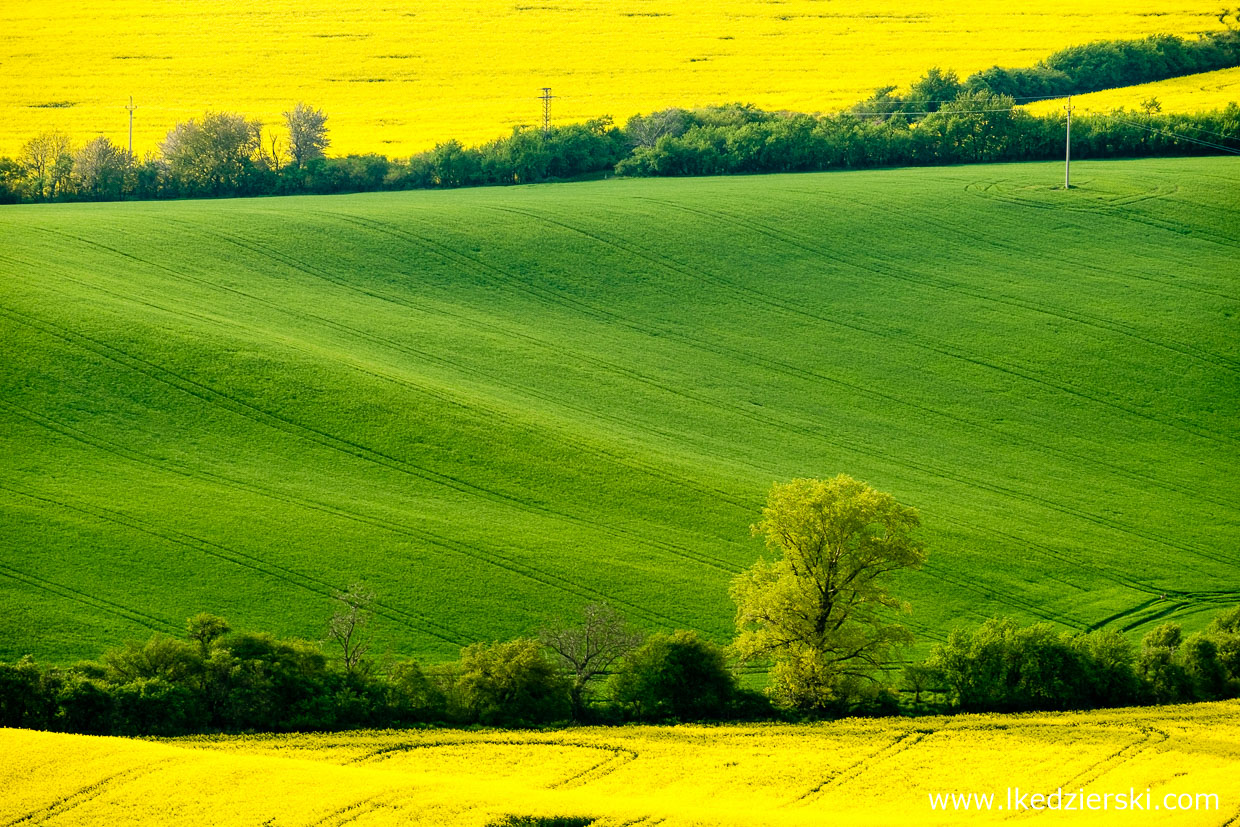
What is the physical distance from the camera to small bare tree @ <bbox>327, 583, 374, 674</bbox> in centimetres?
3406

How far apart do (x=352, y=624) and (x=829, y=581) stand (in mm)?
12231

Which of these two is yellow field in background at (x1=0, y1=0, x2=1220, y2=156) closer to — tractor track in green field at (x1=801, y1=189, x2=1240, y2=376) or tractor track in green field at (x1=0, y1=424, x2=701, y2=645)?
tractor track in green field at (x1=801, y1=189, x2=1240, y2=376)

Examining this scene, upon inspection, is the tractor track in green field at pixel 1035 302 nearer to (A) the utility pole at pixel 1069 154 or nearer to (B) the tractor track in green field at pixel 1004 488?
(B) the tractor track in green field at pixel 1004 488

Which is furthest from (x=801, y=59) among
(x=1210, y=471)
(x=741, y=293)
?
(x=1210, y=471)

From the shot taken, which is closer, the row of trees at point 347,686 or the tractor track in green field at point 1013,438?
the row of trees at point 347,686

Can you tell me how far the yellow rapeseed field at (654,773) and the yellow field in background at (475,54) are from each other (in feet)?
201

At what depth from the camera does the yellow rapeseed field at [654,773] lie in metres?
23.2

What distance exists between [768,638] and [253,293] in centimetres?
3339

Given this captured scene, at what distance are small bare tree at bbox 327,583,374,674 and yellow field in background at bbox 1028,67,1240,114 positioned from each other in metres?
63.7

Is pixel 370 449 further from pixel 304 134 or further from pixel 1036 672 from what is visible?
pixel 304 134

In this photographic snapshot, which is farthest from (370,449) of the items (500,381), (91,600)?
(91,600)

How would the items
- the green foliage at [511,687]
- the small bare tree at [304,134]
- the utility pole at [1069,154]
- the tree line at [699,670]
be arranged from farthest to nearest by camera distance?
1. the small bare tree at [304,134]
2. the utility pole at [1069,154]
3. the green foliage at [511,687]
4. the tree line at [699,670]

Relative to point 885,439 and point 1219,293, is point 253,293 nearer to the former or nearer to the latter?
point 885,439

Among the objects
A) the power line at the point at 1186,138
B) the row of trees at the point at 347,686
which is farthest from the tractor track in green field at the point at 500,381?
the power line at the point at 1186,138
